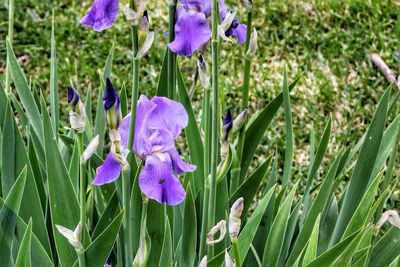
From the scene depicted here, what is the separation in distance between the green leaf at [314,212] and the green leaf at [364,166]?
63 millimetres

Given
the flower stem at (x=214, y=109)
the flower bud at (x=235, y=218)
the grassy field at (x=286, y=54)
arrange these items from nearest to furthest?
the flower bud at (x=235, y=218), the flower stem at (x=214, y=109), the grassy field at (x=286, y=54)

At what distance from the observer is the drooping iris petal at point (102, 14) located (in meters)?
1.17

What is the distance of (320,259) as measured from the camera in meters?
1.37

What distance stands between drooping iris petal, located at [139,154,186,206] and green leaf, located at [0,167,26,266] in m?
0.35

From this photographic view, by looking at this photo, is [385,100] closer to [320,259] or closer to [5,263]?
[320,259]

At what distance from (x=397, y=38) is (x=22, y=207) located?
240 cm

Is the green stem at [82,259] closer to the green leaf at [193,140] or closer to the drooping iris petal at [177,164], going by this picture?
the drooping iris petal at [177,164]

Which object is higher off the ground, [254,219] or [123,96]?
[123,96]

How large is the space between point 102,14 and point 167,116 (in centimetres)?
22

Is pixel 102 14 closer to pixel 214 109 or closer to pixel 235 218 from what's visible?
pixel 214 109

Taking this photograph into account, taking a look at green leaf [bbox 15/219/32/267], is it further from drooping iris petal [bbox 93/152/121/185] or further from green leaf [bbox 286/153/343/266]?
green leaf [bbox 286/153/343/266]

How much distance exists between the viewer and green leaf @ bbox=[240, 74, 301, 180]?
5.65 feet

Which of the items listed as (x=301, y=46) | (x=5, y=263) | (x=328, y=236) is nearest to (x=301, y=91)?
(x=301, y=46)

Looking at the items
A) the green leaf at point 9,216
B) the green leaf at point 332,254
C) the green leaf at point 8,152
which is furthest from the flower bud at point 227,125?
the green leaf at point 8,152
